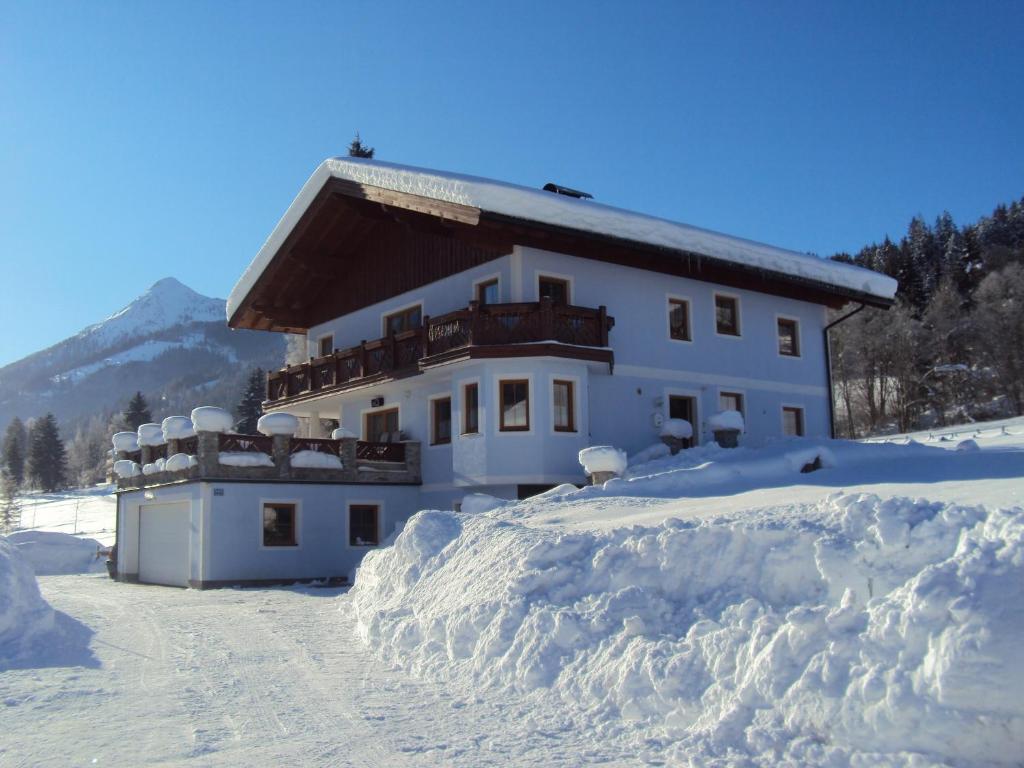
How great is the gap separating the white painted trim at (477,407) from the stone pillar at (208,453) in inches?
216

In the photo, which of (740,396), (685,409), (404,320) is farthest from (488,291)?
(740,396)

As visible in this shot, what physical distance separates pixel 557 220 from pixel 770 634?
14.1 m

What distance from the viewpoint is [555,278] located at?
21422mm

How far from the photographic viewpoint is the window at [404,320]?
81.2ft

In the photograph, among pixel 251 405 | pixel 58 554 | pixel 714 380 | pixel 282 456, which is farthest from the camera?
pixel 251 405

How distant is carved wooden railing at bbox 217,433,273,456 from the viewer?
21.0 m

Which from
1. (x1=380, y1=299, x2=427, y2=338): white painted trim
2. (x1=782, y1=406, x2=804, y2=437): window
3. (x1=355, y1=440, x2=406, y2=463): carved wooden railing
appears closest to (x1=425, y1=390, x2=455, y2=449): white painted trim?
(x1=355, y1=440, x2=406, y2=463): carved wooden railing

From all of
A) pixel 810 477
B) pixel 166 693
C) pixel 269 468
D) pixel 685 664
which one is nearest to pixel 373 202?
pixel 269 468

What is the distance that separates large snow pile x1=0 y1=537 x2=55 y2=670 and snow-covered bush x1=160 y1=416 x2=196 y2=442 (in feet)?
34.3

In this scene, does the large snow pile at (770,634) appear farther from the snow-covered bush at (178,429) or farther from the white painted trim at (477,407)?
the snow-covered bush at (178,429)

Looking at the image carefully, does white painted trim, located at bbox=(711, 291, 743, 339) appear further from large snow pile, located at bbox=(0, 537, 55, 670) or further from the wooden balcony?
large snow pile, located at bbox=(0, 537, 55, 670)

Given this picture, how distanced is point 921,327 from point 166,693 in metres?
58.1

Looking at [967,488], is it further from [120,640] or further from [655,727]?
[120,640]

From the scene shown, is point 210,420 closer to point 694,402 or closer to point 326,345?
point 326,345
